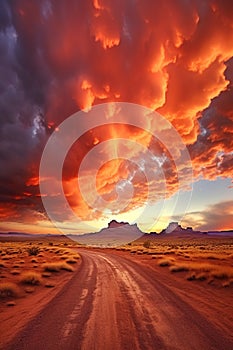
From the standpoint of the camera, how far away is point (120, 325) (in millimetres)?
7711

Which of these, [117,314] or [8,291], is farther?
[8,291]

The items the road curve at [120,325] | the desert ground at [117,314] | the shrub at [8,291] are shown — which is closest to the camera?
the road curve at [120,325]

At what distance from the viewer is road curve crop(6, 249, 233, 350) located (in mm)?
6375

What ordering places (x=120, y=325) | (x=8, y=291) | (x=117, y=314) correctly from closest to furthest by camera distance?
1. (x=120, y=325)
2. (x=117, y=314)
3. (x=8, y=291)

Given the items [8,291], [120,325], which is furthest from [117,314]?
[8,291]

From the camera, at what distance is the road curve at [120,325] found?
6375mm

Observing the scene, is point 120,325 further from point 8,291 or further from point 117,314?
point 8,291

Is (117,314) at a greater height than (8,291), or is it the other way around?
(8,291)

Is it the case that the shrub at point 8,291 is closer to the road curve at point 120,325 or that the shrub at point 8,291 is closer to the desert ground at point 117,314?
the desert ground at point 117,314

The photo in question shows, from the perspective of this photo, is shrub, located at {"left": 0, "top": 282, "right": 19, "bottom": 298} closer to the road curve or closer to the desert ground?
the desert ground

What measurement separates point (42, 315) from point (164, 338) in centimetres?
→ 430

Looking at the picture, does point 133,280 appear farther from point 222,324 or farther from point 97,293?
point 222,324

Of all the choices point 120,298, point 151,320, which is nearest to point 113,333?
point 151,320

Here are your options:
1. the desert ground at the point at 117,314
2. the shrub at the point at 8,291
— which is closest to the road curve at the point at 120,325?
the desert ground at the point at 117,314
